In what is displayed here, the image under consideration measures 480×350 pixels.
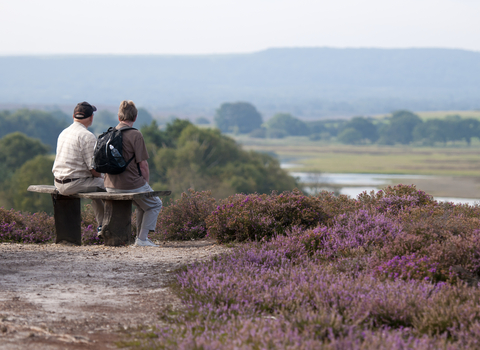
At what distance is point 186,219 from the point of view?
920cm

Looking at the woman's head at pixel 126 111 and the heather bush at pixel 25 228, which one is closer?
the woman's head at pixel 126 111

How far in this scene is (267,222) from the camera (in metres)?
7.64

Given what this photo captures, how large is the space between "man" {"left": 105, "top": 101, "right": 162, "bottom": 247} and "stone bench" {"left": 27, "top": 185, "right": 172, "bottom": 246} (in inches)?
6.2

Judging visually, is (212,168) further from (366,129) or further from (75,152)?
(366,129)

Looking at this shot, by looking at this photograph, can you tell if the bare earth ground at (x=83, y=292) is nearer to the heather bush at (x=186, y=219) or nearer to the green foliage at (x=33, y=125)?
the heather bush at (x=186, y=219)

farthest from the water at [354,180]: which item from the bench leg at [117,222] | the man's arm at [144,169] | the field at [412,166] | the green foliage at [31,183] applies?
the man's arm at [144,169]

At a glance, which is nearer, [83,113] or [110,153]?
[110,153]

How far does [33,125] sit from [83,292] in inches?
5255

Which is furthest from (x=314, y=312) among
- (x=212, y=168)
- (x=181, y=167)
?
(x=212, y=168)

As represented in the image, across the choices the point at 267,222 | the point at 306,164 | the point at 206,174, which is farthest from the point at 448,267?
the point at 306,164

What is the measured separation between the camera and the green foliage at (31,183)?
5153 cm

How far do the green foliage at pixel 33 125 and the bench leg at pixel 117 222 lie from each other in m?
129

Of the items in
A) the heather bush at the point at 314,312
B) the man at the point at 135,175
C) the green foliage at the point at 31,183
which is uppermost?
the man at the point at 135,175

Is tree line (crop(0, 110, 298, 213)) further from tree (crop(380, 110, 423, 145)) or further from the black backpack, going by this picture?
tree (crop(380, 110, 423, 145))
